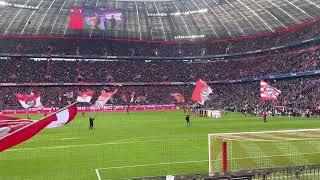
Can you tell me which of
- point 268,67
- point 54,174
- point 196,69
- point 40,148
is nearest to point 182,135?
point 40,148

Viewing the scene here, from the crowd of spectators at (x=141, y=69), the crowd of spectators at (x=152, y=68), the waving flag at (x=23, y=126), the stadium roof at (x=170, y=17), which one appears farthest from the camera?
the crowd of spectators at (x=141, y=69)

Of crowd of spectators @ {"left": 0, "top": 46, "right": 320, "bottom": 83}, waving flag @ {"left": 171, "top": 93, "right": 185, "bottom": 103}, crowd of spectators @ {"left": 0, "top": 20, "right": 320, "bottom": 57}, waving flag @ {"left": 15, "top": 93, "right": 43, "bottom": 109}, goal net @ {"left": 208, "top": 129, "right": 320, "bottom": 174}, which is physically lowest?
waving flag @ {"left": 171, "top": 93, "right": 185, "bottom": 103}

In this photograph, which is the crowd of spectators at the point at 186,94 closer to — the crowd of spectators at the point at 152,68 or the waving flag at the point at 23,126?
the crowd of spectators at the point at 152,68

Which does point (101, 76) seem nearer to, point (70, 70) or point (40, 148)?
point (70, 70)

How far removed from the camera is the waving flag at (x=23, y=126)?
7105mm

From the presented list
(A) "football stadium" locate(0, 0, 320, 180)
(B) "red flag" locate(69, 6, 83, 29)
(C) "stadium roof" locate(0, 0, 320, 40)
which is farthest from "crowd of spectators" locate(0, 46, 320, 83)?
(B) "red flag" locate(69, 6, 83, 29)

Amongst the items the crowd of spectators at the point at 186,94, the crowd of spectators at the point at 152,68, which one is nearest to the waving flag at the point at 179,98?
the crowd of spectators at the point at 186,94

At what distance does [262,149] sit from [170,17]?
244 ft

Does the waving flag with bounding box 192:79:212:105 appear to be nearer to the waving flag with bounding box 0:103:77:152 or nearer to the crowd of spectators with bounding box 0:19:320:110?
the waving flag with bounding box 0:103:77:152

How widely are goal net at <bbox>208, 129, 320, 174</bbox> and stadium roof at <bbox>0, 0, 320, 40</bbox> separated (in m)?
54.1

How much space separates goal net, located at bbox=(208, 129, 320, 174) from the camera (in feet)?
50.9

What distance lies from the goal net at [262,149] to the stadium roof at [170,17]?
54.1 meters

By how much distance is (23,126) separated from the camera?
7.70 m

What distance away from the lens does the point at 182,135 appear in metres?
30.8
